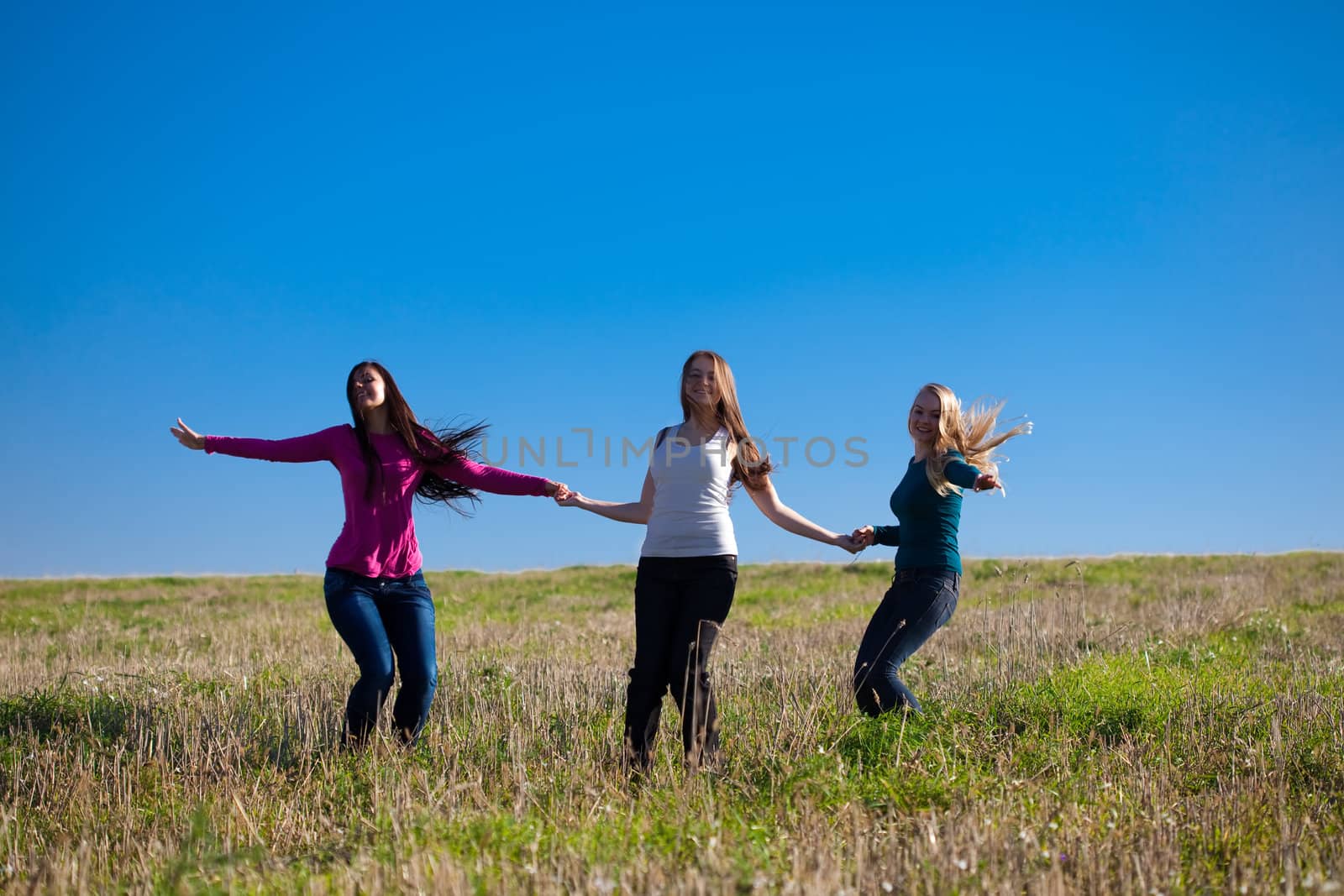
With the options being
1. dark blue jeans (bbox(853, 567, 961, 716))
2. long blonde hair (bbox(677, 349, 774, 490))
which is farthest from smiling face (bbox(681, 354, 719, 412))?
dark blue jeans (bbox(853, 567, 961, 716))

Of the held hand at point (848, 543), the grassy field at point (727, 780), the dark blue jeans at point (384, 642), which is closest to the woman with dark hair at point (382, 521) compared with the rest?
the dark blue jeans at point (384, 642)

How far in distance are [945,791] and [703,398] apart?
2430 millimetres

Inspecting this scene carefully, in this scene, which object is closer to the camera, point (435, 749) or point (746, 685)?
point (435, 749)

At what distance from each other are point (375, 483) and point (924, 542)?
3.35 m

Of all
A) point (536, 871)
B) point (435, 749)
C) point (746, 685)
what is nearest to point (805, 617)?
point (746, 685)

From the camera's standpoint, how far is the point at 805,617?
598 inches

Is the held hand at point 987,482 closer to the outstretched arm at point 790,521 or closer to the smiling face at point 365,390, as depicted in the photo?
the outstretched arm at point 790,521

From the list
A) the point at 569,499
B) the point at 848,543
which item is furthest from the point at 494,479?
the point at 848,543

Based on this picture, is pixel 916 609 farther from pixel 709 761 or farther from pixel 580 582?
pixel 580 582

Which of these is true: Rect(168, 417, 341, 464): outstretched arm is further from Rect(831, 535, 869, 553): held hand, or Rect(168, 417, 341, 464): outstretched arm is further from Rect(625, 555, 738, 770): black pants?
Rect(831, 535, 869, 553): held hand

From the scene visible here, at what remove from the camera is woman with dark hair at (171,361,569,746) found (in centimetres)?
586

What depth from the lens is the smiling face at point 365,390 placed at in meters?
6.25

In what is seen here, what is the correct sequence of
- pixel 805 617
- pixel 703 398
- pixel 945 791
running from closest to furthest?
pixel 945 791 → pixel 703 398 → pixel 805 617

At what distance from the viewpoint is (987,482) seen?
592cm
